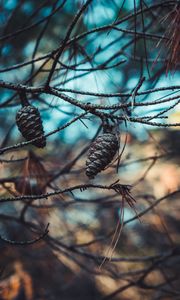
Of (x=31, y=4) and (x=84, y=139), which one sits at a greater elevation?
(x=31, y=4)

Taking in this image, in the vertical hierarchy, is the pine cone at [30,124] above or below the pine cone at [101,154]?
above

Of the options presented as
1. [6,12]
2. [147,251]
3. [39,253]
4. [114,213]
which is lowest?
[39,253]

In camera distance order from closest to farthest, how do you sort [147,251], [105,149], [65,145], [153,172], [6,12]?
1. [105,149]
2. [6,12]
3. [65,145]
4. [147,251]
5. [153,172]

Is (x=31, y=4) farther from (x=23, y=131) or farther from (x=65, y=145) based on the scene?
(x=23, y=131)

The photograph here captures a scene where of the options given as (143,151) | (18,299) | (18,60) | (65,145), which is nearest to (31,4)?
(18,60)

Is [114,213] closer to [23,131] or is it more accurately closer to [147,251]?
[147,251]

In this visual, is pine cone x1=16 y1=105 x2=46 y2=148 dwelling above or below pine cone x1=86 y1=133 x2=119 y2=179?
above

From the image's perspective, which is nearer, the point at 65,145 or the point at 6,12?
the point at 6,12

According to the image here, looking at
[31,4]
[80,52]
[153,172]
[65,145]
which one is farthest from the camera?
[153,172]
